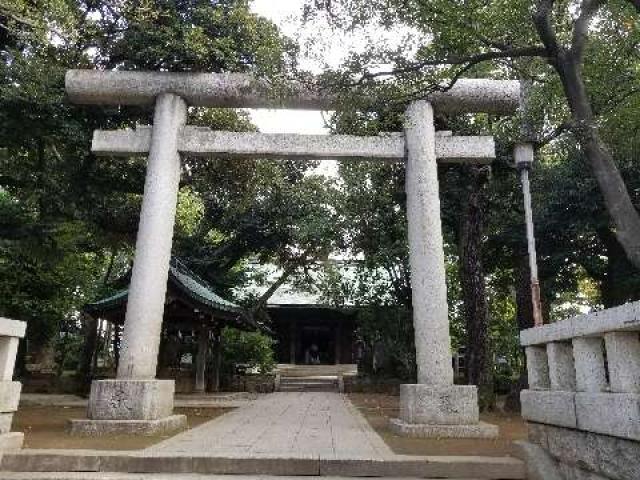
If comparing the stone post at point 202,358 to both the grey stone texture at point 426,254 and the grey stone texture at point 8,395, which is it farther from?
the grey stone texture at point 8,395

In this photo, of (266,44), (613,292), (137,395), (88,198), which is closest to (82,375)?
(88,198)

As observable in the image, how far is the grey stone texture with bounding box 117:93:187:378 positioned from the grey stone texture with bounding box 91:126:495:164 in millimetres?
319

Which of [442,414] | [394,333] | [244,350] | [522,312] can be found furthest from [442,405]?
[244,350]

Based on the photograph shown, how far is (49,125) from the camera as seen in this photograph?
421 inches

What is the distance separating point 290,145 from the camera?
951cm

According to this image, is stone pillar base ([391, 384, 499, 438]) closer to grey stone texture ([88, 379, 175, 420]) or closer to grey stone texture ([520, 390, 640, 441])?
grey stone texture ([520, 390, 640, 441])

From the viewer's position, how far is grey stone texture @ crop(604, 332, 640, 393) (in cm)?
365

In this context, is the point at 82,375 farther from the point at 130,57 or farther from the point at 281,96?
the point at 281,96

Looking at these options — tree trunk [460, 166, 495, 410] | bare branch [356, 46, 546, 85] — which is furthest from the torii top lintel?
tree trunk [460, 166, 495, 410]

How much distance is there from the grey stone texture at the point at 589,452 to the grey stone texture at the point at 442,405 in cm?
253

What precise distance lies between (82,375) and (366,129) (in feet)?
53.4

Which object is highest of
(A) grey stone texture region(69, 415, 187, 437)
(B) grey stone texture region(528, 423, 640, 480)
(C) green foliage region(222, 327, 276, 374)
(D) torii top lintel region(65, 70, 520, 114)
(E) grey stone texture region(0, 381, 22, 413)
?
(D) torii top lintel region(65, 70, 520, 114)

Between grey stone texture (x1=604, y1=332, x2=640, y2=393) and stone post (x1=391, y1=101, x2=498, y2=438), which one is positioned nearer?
grey stone texture (x1=604, y1=332, x2=640, y2=393)

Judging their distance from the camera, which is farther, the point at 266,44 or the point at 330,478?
the point at 266,44
